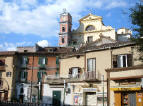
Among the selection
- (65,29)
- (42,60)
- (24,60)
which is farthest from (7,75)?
(65,29)

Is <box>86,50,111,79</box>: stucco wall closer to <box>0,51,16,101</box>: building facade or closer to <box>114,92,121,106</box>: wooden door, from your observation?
<box>114,92,121,106</box>: wooden door

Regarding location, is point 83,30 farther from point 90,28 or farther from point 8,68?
point 8,68

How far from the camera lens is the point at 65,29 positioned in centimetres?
7456

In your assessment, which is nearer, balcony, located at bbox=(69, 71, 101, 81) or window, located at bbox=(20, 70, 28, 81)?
balcony, located at bbox=(69, 71, 101, 81)

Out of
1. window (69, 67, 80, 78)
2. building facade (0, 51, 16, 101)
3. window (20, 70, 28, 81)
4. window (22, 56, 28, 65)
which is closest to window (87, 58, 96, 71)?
window (69, 67, 80, 78)

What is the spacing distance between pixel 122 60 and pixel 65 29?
4825cm

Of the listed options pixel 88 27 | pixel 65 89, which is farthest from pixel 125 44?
pixel 88 27

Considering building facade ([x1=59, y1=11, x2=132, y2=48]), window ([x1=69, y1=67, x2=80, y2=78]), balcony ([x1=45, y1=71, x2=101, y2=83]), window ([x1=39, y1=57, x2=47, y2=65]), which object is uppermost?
building facade ([x1=59, y1=11, x2=132, y2=48])

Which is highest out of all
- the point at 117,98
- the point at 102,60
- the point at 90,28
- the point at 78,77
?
the point at 90,28

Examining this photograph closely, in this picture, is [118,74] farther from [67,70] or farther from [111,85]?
[67,70]

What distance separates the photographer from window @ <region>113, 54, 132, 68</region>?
27.1m

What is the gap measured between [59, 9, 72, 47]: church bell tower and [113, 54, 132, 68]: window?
149ft

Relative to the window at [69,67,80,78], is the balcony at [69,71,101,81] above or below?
below

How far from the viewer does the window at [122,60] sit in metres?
27.1
